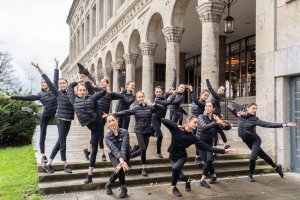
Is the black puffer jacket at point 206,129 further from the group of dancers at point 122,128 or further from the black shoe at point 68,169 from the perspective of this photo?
the black shoe at point 68,169

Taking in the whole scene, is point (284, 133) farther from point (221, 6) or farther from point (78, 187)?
point (78, 187)

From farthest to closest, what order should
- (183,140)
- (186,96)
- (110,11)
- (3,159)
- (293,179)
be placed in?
(186,96)
(110,11)
(3,159)
(293,179)
(183,140)

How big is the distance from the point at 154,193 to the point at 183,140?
119 centimetres

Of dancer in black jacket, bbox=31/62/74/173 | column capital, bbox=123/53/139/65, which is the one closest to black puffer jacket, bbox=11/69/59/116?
dancer in black jacket, bbox=31/62/74/173

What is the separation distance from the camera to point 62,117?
587 centimetres

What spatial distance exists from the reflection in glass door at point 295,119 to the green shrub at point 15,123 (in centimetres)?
915

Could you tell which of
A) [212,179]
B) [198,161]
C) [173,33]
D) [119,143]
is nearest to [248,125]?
[212,179]

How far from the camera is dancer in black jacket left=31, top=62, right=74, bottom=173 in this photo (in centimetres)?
583

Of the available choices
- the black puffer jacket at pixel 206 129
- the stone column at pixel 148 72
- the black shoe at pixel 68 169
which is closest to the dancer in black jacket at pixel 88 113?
the black shoe at pixel 68 169

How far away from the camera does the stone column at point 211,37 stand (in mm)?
9297

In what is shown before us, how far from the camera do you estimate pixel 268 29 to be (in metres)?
7.70

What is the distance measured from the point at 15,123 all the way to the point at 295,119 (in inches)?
379

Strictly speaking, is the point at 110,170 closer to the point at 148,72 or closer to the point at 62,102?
the point at 62,102

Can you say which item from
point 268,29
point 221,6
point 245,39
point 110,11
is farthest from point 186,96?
point 268,29
